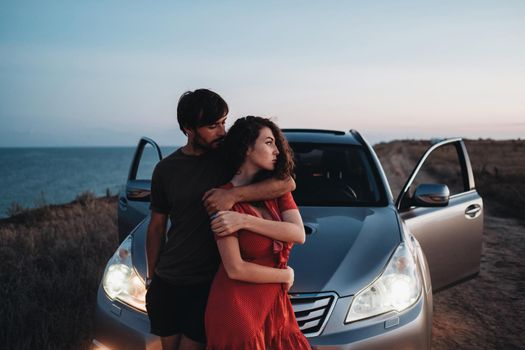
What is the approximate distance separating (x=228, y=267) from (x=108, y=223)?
306 inches

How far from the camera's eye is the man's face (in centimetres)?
183

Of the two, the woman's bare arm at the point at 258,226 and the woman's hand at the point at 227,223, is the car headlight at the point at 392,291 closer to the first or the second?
the woman's bare arm at the point at 258,226

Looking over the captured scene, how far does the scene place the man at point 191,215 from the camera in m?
1.81

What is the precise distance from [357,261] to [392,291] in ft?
0.73

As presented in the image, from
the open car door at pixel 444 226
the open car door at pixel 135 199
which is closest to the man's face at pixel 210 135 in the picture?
the open car door at pixel 135 199

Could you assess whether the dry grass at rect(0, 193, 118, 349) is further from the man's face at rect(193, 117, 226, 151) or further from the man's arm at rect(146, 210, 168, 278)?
the man's face at rect(193, 117, 226, 151)

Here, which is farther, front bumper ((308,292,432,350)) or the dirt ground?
the dirt ground

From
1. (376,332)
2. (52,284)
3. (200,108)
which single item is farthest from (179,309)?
(52,284)

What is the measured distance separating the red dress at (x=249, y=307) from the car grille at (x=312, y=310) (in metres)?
0.55

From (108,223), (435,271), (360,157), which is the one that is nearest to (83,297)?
(360,157)

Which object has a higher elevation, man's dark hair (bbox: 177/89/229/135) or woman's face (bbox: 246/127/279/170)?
man's dark hair (bbox: 177/89/229/135)

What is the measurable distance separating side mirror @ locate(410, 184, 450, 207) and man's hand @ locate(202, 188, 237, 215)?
87.0 inches

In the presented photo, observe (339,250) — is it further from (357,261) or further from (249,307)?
(249,307)

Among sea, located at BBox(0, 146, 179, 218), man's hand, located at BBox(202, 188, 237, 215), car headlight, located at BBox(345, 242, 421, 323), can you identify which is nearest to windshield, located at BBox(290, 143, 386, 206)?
car headlight, located at BBox(345, 242, 421, 323)
